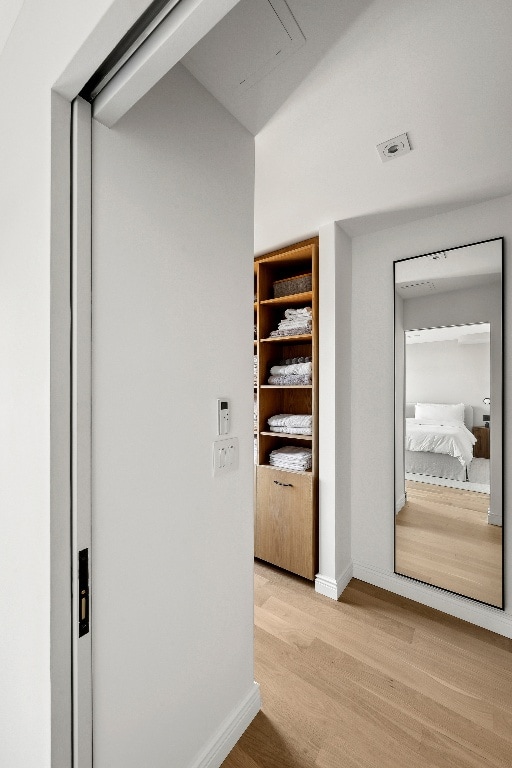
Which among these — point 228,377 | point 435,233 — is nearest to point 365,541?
point 228,377

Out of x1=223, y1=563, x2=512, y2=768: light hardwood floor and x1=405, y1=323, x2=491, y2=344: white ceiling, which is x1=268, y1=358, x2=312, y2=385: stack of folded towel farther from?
x1=223, y1=563, x2=512, y2=768: light hardwood floor

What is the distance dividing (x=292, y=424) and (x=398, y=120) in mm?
1836

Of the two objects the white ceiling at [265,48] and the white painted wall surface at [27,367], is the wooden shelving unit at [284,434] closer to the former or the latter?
the white ceiling at [265,48]

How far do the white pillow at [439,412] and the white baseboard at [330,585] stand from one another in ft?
3.99

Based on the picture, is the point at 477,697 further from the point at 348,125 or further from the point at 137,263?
the point at 348,125

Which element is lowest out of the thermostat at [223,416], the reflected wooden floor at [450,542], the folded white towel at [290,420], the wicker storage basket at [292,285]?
the reflected wooden floor at [450,542]

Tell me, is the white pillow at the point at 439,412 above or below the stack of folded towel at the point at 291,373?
below

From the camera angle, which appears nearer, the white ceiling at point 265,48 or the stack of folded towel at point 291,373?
the white ceiling at point 265,48

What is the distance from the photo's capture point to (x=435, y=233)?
2312 millimetres

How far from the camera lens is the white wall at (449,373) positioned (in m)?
2.17

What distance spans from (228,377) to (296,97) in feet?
3.49

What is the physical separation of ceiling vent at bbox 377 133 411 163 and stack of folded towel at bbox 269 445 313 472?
184 cm

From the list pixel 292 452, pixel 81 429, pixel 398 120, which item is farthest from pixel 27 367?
pixel 292 452

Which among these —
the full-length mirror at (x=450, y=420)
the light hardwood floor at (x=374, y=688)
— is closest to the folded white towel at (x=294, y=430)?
the full-length mirror at (x=450, y=420)
